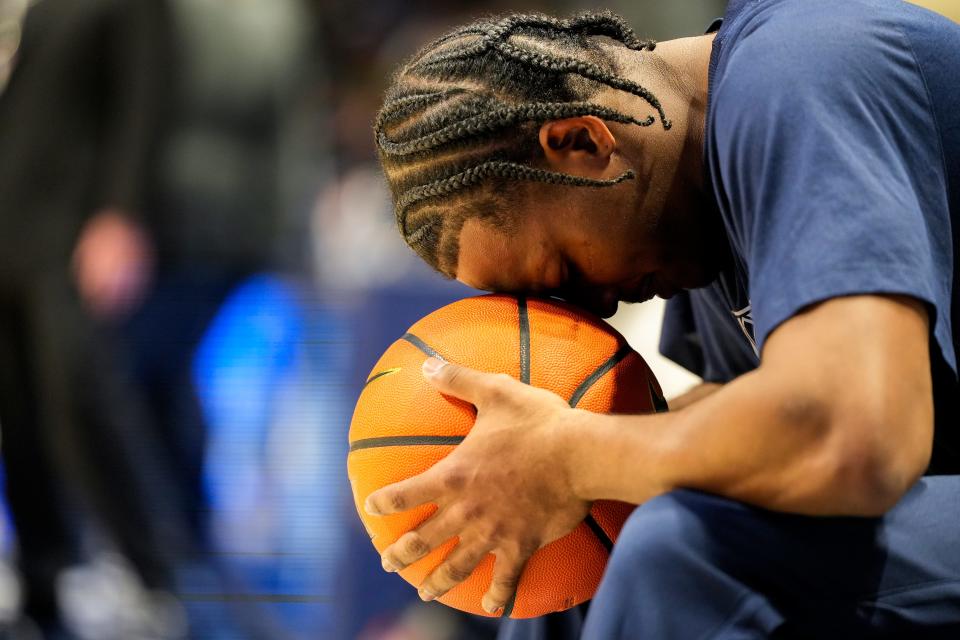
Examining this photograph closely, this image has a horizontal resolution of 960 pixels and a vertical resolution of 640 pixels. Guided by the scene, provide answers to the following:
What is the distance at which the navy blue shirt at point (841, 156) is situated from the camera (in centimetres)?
104

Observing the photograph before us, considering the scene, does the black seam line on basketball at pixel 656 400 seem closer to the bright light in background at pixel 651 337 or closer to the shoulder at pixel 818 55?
the shoulder at pixel 818 55

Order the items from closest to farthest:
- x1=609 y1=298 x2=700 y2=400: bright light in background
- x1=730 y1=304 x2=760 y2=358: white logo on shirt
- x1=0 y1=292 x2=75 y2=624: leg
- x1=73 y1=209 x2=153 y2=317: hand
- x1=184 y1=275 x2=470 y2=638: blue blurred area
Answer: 1. x1=730 y1=304 x2=760 y2=358: white logo on shirt
2. x1=609 y1=298 x2=700 y2=400: bright light in background
3. x1=184 y1=275 x2=470 y2=638: blue blurred area
4. x1=0 y1=292 x2=75 y2=624: leg
5. x1=73 y1=209 x2=153 y2=317: hand

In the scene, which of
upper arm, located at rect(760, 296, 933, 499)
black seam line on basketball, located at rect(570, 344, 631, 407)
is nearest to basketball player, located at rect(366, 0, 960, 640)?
upper arm, located at rect(760, 296, 933, 499)

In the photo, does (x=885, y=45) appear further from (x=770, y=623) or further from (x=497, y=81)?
(x=770, y=623)

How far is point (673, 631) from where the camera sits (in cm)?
106

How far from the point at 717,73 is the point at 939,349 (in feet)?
1.51

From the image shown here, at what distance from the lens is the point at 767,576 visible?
109 centimetres

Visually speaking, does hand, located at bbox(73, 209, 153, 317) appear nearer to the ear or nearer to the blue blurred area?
the blue blurred area

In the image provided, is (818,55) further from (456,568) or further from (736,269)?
(456,568)

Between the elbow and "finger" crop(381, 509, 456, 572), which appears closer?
the elbow

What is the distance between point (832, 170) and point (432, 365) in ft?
1.80

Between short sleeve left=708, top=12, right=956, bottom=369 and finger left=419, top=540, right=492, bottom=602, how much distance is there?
0.44 meters

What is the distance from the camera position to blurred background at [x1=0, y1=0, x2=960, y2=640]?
10.1 feet

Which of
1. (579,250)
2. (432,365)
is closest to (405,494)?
(432,365)
